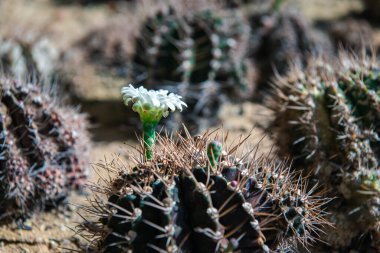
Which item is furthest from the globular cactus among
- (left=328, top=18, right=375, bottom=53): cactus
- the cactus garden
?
(left=328, top=18, right=375, bottom=53): cactus

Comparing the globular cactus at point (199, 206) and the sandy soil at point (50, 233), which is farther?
the sandy soil at point (50, 233)

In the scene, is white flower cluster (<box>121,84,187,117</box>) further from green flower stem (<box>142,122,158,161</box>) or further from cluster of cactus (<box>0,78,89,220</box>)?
cluster of cactus (<box>0,78,89,220</box>)

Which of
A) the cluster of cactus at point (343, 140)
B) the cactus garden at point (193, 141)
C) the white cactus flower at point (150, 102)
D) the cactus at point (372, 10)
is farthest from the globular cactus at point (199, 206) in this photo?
the cactus at point (372, 10)

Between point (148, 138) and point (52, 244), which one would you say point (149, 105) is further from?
point (52, 244)

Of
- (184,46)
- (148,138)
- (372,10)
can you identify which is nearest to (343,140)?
(148,138)

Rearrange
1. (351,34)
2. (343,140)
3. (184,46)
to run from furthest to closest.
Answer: (351,34) < (184,46) < (343,140)

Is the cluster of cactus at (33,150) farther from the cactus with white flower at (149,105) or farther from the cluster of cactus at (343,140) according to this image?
the cluster of cactus at (343,140)

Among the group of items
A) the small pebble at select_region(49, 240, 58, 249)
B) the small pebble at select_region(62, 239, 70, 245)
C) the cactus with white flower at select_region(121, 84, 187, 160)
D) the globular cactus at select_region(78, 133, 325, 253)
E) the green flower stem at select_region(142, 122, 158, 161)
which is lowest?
the small pebble at select_region(62, 239, 70, 245)

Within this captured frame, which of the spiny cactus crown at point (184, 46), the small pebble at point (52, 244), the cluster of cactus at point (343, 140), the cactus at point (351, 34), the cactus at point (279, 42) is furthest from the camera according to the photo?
the cactus at point (351, 34)
